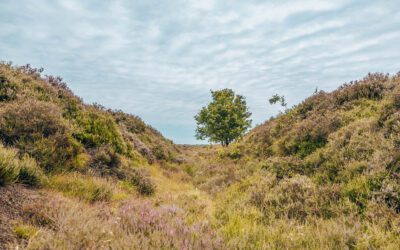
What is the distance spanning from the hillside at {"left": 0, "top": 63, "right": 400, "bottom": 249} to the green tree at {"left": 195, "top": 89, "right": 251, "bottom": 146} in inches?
901

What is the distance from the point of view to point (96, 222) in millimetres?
4188

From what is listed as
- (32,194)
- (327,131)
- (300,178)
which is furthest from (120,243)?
(327,131)

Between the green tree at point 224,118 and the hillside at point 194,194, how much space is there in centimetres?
2288

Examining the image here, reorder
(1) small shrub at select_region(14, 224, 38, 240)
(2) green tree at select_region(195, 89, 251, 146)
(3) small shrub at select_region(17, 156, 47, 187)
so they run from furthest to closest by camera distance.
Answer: (2) green tree at select_region(195, 89, 251, 146)
(3) small shrub at select_region(17, 156, 47, 187)
(1) small shrub at select_region(14, 224, 38, 240)

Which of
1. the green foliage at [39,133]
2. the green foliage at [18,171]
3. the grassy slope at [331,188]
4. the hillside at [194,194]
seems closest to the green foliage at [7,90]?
the hillside at [194,194]

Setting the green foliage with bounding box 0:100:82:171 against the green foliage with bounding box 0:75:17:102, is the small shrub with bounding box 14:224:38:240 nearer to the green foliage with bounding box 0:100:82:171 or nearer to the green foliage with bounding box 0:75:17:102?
the green foliage with bounding box 0:100:82:171

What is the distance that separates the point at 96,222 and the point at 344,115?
941 cm

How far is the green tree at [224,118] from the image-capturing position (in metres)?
35.0

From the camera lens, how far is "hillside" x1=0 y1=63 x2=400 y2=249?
3902 mm

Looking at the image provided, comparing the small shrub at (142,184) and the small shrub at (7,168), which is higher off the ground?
the small shrub at (7,168)

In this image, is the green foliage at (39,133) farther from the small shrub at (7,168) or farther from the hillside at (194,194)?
the small shrub at (7,168)

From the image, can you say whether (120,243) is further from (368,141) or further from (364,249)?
(368,141)

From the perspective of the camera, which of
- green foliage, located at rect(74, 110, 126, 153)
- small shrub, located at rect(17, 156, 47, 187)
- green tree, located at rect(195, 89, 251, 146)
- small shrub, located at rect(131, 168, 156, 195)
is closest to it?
small shrub, located at rect(17, 156, 47, 187)

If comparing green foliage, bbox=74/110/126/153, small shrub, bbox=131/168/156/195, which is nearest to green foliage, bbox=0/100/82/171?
green foliage, bbox=74/110/126/153
